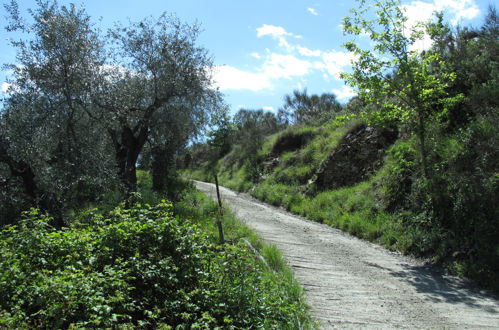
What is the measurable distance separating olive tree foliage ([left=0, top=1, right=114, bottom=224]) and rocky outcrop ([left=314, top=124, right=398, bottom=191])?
9.04 metres

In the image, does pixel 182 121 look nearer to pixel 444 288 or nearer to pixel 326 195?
pixel 326 195

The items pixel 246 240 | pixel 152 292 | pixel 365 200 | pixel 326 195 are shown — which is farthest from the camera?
pixel 326 195

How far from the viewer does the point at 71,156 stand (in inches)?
404

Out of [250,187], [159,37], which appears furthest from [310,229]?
[250,187]

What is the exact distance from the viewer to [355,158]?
16.0 m

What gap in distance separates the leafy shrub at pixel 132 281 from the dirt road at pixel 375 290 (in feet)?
3.30

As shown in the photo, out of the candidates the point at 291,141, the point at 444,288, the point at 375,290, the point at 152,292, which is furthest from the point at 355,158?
the point at 152,292

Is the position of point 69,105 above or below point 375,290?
above

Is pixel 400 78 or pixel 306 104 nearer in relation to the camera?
pixel 400 78

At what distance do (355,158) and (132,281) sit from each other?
12439 millimetres

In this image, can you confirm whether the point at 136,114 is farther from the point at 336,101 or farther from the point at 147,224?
the point at 336,101

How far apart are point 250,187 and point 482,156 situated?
591 inches

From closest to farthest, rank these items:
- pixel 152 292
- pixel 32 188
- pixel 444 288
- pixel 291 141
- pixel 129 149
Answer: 1. pixel 152 292
2. pixel 444 288
3. pixel 32 188
4. pixel 129 149
5. pixel 291 141

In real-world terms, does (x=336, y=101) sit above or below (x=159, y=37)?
above
